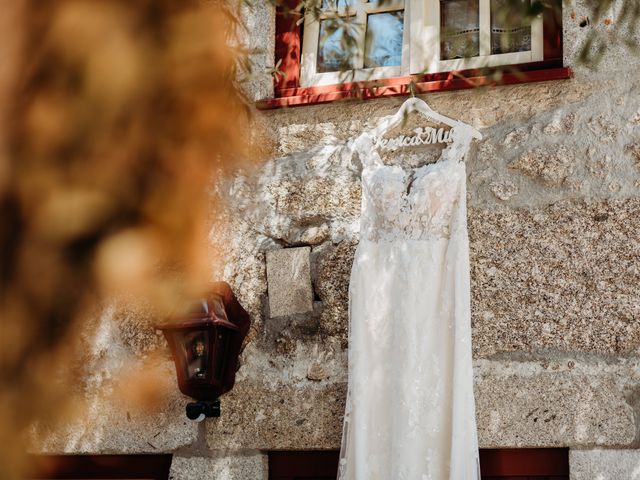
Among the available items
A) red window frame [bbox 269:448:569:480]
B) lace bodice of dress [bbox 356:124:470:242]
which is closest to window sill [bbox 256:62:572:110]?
lace bodice of dress [bbox 356:124:470:242]

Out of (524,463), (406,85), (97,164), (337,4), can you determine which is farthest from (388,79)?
(524,463)

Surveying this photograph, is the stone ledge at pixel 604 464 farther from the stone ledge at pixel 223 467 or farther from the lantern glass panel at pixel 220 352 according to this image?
the lantern glass panel at pixel 220 352

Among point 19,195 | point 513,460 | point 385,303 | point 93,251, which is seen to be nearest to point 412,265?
point 385,303

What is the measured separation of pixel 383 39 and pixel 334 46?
0.22 meters

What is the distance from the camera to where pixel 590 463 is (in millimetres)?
3402

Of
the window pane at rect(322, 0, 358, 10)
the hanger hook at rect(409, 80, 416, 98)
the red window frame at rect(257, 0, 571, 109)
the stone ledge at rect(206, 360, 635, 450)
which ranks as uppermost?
the window pane at rect(322, 0, 358, 10)

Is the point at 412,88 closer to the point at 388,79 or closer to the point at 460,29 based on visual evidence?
the point at 388,79

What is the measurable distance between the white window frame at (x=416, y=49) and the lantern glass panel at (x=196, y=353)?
3.73ft

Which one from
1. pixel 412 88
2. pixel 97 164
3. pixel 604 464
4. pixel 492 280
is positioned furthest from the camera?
pixel 97 164

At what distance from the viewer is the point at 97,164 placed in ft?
14.7

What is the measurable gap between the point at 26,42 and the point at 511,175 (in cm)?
242

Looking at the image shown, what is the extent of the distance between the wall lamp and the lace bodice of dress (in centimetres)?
62

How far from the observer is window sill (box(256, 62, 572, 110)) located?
149 inches

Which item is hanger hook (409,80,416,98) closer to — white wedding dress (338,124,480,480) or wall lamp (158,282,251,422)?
white wedding dress (338,124,480,480)
